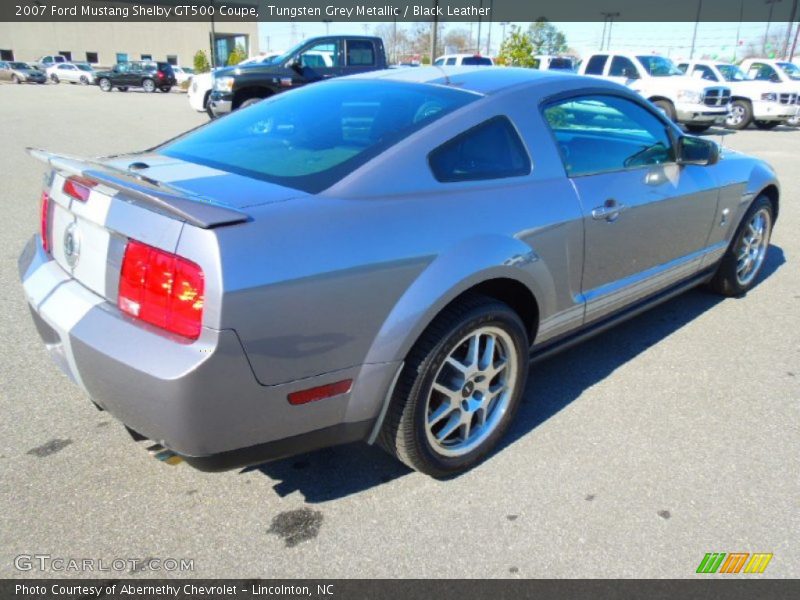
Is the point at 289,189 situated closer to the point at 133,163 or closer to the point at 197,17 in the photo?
the point at 133,163

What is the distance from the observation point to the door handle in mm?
2885

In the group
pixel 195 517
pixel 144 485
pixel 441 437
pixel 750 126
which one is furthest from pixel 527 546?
pixel 750 126

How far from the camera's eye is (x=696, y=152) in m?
3.55

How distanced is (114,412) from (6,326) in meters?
2.24

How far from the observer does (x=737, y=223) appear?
14.0ft

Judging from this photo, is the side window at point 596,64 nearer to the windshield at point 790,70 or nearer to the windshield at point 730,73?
the windshield at point 730,73

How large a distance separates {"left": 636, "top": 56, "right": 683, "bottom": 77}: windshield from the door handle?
15162 mm

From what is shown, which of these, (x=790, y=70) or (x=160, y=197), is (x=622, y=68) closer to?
(x=790, y=70)

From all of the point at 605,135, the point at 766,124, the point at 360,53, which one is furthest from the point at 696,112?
the point at 605,135

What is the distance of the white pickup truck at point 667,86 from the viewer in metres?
15.6

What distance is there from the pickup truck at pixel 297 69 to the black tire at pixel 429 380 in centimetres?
1173

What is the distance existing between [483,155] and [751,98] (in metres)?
19.2
